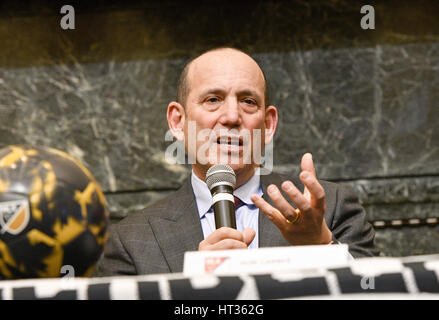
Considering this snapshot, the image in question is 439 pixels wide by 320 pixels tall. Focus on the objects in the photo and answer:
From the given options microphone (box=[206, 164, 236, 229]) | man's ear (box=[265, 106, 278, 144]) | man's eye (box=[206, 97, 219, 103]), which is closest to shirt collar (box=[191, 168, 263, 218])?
man's ear (box=[265, 106, 278, 144])

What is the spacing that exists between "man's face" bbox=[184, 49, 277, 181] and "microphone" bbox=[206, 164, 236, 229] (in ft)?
1.09

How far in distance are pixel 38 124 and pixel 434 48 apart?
1.72 meters

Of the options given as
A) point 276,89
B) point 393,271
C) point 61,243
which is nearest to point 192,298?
point 393,271

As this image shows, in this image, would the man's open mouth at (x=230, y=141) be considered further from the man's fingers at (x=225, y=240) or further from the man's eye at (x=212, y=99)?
the man's fingers at (x=225, y=240)

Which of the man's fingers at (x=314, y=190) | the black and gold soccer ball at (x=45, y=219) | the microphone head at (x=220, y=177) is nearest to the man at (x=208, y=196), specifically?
the microphone head at (x=220, y=177)

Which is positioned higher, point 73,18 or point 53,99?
point 73,18

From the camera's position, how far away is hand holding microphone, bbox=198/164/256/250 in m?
0.87

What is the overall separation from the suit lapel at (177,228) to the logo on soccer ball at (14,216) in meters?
0.61

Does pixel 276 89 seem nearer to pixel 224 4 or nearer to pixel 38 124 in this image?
pixel 224 4

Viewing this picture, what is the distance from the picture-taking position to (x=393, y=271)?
531 millimetres

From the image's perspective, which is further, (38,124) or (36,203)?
(38,124)

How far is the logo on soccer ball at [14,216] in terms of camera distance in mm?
769

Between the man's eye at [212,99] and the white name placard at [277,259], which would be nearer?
the white name placard at [277,259]
